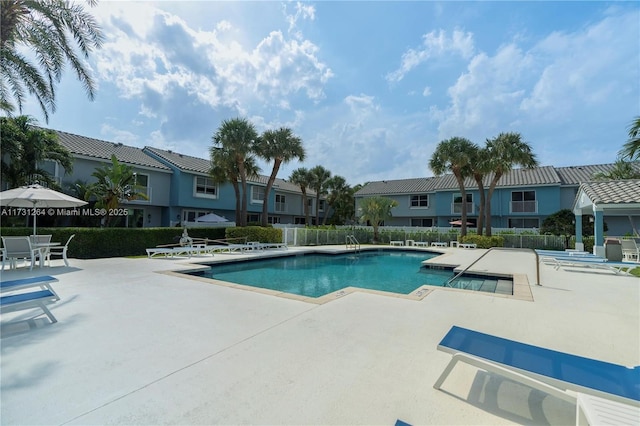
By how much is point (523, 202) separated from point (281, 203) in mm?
24416

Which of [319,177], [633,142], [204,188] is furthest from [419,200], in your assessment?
[204,188]

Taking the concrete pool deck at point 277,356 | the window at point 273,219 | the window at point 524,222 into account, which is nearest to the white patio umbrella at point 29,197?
the concrete pool deck at point 277,356

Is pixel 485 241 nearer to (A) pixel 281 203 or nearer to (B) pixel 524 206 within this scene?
(B) pixel 524 206

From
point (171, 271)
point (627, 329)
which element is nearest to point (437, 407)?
point (627, 329)

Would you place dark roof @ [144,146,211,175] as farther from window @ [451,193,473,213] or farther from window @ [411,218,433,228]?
window @ [451,193,473,213]

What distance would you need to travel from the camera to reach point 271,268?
13047 mm

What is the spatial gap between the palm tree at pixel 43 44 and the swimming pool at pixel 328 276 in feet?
25.0

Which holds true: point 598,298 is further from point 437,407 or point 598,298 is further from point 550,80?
point 550,80

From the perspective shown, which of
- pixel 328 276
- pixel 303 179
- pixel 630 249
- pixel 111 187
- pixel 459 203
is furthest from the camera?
pixel 303 179

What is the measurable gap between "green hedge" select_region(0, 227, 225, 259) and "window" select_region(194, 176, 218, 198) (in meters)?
9.48

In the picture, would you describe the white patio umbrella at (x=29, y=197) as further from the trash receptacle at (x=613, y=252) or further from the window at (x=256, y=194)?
the trash receptacle at (x=613, y=252)

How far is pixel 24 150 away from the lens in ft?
45.6

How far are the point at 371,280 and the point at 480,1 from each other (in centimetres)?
1062

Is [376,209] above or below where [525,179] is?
below
